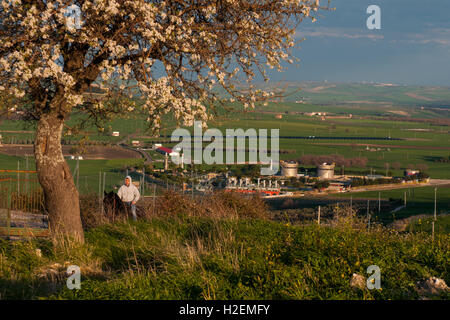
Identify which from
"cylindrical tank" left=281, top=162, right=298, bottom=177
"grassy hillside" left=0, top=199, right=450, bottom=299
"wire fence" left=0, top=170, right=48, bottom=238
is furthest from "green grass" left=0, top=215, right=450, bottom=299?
"cylindrical tank" left=281, top=162, right=298, bottom=177

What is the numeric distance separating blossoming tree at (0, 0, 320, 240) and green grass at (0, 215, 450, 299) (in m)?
1.31

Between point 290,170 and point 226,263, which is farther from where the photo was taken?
point 290,170

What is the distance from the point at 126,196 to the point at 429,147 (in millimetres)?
194039

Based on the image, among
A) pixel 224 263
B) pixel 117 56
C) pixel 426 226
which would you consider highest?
pixel 117 56

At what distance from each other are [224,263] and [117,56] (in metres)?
4.24

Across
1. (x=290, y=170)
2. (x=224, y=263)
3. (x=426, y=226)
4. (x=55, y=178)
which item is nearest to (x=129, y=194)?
(x=55, y=178)

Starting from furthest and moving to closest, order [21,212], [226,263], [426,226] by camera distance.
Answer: [426,226]
[21,212]
[226,263]

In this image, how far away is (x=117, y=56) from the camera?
10.9m

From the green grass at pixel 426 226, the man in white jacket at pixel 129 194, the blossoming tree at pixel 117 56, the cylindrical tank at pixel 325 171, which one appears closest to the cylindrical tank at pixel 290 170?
the cylindrical tank at pixel 325 171

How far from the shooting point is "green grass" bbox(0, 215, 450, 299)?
771 cm

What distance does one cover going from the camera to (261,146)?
177625mm

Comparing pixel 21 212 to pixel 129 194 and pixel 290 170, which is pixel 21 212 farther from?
pixel 290 170

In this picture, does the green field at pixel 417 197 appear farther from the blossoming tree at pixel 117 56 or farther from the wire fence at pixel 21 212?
the blossoming tree at pixel 117 56
